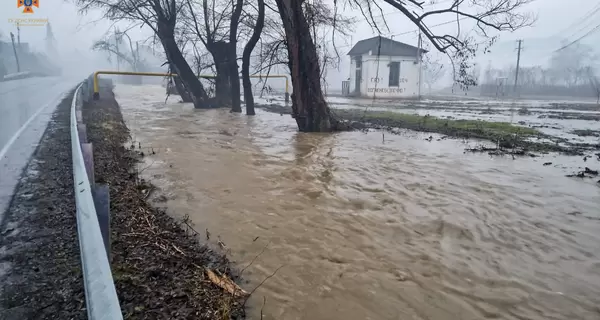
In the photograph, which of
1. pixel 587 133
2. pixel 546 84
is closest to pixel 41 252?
pixel 587 133

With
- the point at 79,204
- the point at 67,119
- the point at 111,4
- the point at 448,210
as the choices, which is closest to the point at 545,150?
the point at 448,210

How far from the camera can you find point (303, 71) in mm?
11922

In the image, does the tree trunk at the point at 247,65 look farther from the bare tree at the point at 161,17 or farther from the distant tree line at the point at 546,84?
the distant tree line at the point at 546,84

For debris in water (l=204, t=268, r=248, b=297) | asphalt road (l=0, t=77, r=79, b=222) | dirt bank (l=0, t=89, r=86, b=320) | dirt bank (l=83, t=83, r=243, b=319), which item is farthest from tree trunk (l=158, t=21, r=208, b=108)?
debris in water (l=204, t=268, r=248, b=297)

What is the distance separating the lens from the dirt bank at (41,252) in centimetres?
240

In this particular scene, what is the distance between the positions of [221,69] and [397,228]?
17.5 meters

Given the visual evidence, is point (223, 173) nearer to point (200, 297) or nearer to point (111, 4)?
point (200, 297)

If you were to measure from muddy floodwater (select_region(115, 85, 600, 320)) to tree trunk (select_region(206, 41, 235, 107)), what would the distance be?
37.3 ft

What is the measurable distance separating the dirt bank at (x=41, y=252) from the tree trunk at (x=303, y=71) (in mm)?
7795

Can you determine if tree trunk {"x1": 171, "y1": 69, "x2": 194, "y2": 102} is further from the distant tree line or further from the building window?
the distant tree line

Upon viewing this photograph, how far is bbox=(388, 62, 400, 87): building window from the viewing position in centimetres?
3744

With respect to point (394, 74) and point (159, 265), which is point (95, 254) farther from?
point (394, 74)

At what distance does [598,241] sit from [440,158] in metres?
4.21

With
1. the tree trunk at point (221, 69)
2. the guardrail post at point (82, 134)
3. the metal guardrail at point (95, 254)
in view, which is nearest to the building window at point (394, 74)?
the tree trunk at point (221, 69)
